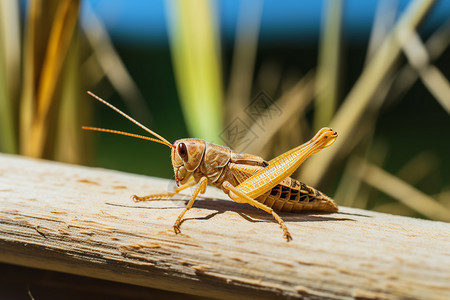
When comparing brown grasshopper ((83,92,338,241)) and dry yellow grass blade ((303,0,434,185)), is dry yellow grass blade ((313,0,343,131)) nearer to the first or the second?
dry yellow grass blade ((303,0,434,185))

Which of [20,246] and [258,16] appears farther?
[258,16]

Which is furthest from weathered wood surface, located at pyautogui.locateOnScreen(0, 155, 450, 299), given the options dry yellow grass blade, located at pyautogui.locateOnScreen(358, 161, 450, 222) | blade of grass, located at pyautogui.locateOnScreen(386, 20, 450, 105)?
blade of grass, located at pyautogui.locateOnScreen(386, 20, 450, 105)

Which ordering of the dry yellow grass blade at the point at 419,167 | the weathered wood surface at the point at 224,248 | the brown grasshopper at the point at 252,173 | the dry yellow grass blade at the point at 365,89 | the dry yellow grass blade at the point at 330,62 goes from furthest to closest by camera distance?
the dry yellow grass blade at the point at 419,167 < the dry yellow grass blade at the point at 330,62 < the dry yellow grass blade at the point at 365,89 < the brown grasshopper at the point at 252,173 < the weathered wood surface at the point at 224,248

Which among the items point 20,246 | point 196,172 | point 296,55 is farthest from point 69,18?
point 296,55

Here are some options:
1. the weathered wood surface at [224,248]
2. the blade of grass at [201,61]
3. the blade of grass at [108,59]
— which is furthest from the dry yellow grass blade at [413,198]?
the blade of grass at [108,59]

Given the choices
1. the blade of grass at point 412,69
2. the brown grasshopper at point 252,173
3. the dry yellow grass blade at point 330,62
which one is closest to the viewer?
the brown grasshopper at point 252,173

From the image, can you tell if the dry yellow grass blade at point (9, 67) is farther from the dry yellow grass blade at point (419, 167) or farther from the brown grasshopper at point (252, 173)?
the dry yellow grass blade at point (419, 167)

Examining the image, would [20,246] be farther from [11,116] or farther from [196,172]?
[11,116]
